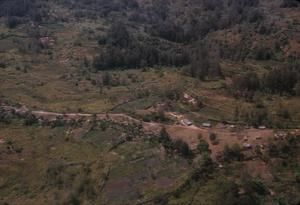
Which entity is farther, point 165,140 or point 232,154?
point 165,140

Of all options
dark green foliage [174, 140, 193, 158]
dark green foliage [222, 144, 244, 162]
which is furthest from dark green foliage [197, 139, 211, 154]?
dark green foliage [222, 144, 244, 162]

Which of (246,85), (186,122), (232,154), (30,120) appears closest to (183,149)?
(232,154)

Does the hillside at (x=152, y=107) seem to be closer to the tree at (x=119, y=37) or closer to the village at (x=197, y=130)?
the village at (x=197, y=130)

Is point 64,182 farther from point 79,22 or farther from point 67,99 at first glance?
point 79,22

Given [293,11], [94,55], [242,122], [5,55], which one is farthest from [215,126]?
[293,11]

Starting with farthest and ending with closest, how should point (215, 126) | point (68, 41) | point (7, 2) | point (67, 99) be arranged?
point (7, 2) < point (68, 41) < point (67, 99) < point (215, 126)

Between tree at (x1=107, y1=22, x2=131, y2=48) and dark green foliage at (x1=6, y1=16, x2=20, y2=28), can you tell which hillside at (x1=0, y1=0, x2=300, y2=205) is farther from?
tree at (x1=107, y1=22, x2=131, y2=48)

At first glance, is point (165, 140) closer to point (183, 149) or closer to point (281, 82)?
point (183, 149)

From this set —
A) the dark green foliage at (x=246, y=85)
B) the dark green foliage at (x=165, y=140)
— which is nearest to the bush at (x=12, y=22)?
the dark green foliage at (x=246, y=85)
